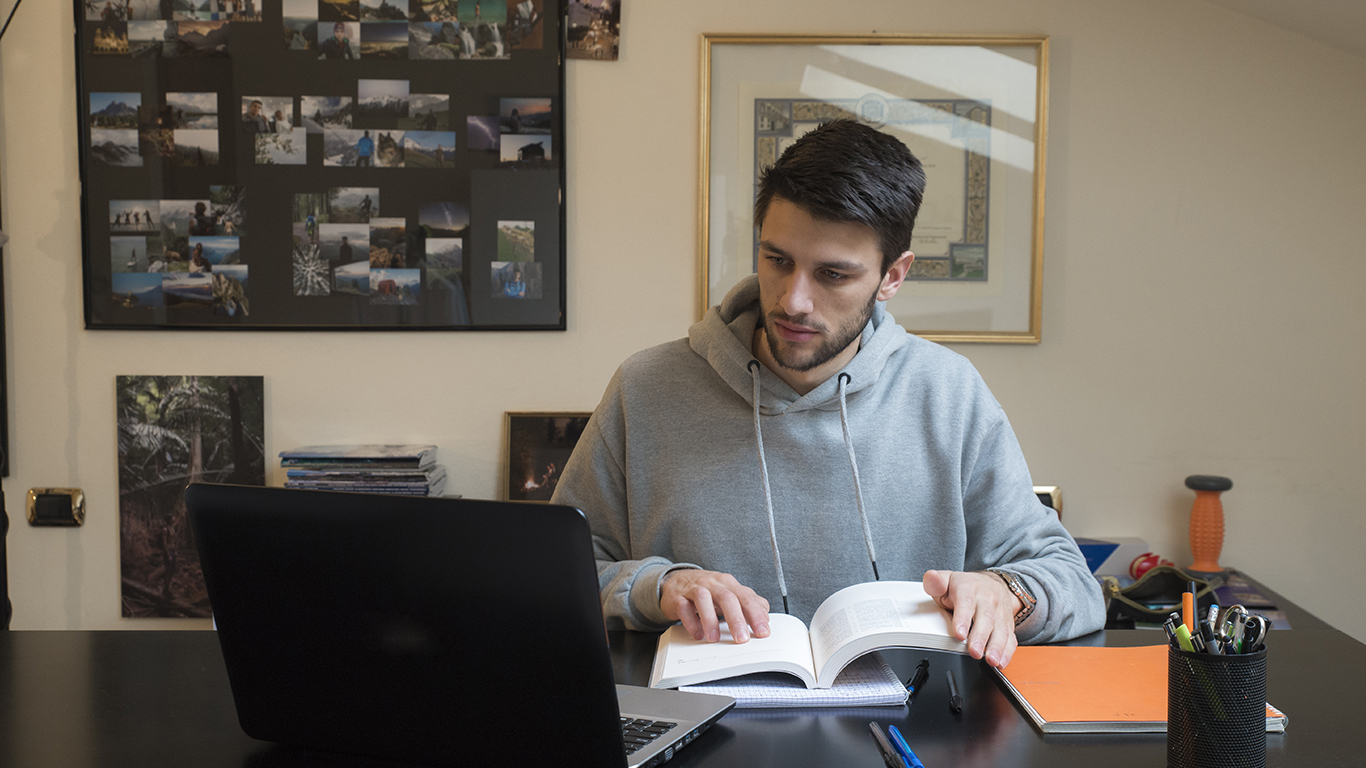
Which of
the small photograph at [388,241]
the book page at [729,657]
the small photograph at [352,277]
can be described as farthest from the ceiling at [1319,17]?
the small photograph at [352,277]

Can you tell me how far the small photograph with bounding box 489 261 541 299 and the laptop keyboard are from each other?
1544 millimetres

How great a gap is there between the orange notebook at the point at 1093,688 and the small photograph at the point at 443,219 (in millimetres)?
1635

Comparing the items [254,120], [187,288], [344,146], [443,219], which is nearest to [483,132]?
[443,219]

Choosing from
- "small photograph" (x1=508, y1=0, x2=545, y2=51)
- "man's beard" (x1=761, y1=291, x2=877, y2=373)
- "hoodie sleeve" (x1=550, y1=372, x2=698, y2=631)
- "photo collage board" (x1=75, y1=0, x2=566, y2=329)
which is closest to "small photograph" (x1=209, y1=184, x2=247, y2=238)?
"photo collage board" (x1=75, y1=0, x2=566, y2=329)

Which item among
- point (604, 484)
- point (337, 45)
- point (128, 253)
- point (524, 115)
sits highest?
point (337, 45)

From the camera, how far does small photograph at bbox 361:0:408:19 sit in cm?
213

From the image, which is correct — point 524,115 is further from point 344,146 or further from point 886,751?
point 886,751

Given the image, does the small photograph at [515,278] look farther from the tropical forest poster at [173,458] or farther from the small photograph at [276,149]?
the tropical forest poster at [173,458]

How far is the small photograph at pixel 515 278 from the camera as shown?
218cm

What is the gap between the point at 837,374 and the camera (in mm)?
1312

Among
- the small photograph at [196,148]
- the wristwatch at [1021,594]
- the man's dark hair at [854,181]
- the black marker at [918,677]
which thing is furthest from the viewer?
the small photograph at [196,148]

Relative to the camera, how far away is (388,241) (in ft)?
7.11

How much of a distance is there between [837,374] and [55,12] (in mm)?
2105

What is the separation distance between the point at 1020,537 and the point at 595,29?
1541 mm
